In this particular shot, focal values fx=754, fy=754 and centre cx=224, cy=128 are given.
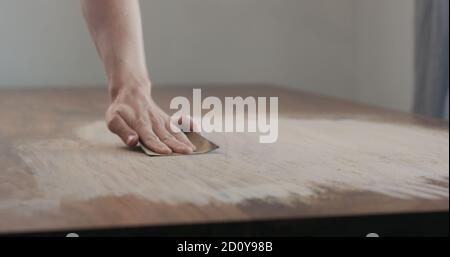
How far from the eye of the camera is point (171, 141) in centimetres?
135

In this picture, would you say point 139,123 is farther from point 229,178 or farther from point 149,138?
point 229,178

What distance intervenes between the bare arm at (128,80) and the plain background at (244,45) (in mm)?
1349

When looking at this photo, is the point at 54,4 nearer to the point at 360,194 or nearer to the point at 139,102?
the point at 139,102

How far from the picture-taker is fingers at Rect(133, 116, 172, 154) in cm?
132

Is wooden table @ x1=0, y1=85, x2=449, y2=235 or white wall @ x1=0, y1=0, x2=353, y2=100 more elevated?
white wall @ x1=0, y1=0, x2=353, y2=100

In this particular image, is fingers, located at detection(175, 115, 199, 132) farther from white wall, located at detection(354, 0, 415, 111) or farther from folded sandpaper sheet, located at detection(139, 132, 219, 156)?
white wall, located at detection(354, 0, 415, 111)

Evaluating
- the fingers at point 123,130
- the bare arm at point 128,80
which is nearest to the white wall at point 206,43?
the bare arm at point 128,80

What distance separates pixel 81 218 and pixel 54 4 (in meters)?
2.15

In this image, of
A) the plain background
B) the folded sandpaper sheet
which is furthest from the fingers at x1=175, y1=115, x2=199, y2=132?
the plain background

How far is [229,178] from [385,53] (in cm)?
211

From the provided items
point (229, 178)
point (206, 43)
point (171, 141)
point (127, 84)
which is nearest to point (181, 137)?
point (171, 141)
